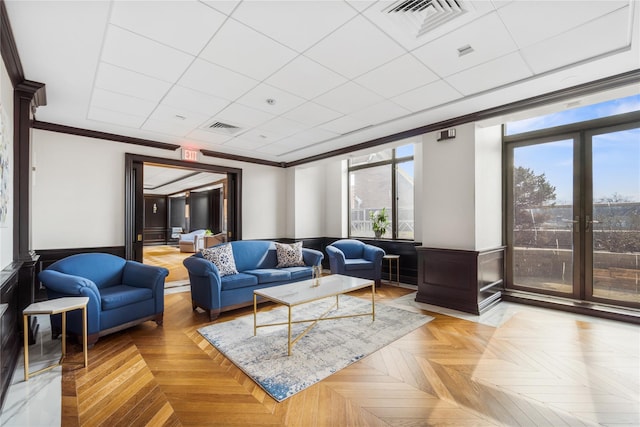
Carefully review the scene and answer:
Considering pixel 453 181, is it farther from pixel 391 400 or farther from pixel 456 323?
pixel 391 400

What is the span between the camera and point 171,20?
209cm

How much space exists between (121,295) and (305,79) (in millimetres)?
3034

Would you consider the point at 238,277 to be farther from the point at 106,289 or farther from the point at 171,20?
the point at 171,20

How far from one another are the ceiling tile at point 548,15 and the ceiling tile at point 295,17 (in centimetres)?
116

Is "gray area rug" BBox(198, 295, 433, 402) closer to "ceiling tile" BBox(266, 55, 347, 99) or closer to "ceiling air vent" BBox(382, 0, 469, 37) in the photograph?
"ceiling tile" BBox(266, 55, 347, 99)

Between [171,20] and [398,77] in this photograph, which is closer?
[171,20]

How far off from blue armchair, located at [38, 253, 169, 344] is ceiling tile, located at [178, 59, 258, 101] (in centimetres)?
220


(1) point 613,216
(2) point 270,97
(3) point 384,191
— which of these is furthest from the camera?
(3) point 384,191

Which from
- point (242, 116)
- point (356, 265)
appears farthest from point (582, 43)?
point (356, 265)

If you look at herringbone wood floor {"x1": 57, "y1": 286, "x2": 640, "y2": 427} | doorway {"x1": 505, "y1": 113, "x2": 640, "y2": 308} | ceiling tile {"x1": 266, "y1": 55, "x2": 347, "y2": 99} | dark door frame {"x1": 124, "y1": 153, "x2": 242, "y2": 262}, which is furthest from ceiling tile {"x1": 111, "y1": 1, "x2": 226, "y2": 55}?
doorway {"x1": 505, "y1": 113, "x2": 640, "y2": 308}

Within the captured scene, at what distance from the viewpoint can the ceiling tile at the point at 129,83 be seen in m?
2.79

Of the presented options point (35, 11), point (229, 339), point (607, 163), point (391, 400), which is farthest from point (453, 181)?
point (35, 11)

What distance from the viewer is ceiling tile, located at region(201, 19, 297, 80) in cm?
225

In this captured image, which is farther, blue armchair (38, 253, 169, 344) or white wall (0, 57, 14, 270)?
blue armchair (38, 253, 169, 344)
